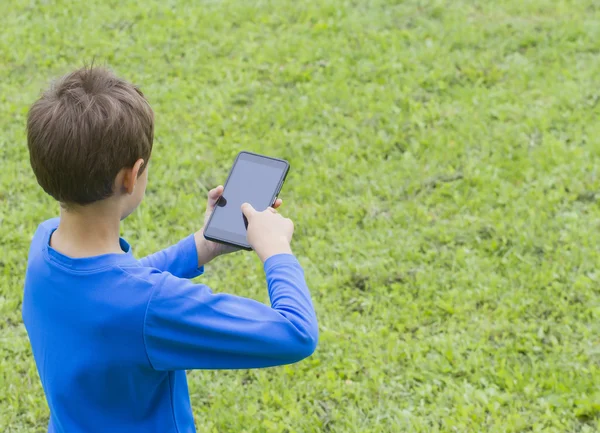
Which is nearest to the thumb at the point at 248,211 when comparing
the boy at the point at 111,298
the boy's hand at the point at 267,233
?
the boy's hand at the point at 267,233

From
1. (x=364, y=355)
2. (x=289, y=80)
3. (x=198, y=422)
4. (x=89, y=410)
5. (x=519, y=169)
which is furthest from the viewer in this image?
(x=289, y=80)

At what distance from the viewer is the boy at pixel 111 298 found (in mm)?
1770

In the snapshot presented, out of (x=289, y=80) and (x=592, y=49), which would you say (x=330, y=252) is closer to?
(x=289, y=80)

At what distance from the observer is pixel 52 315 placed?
72.6 inches

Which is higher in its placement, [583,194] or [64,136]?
[64,136]

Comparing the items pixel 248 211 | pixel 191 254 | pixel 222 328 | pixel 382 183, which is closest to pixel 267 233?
pixel 248 211

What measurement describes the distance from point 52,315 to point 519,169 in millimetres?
3816

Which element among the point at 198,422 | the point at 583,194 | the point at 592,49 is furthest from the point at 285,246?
the point at 592,49

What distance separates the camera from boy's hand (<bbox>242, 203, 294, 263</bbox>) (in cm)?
194

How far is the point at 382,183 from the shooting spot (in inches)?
200

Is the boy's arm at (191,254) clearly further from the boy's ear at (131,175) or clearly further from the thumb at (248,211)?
the boy's ear at (131,175)

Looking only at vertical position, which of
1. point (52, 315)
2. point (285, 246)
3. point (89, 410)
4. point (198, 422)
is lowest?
point (198, 422)

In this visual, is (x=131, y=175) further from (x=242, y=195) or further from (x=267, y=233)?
(x=242, y=195)

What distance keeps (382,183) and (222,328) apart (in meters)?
3.40
